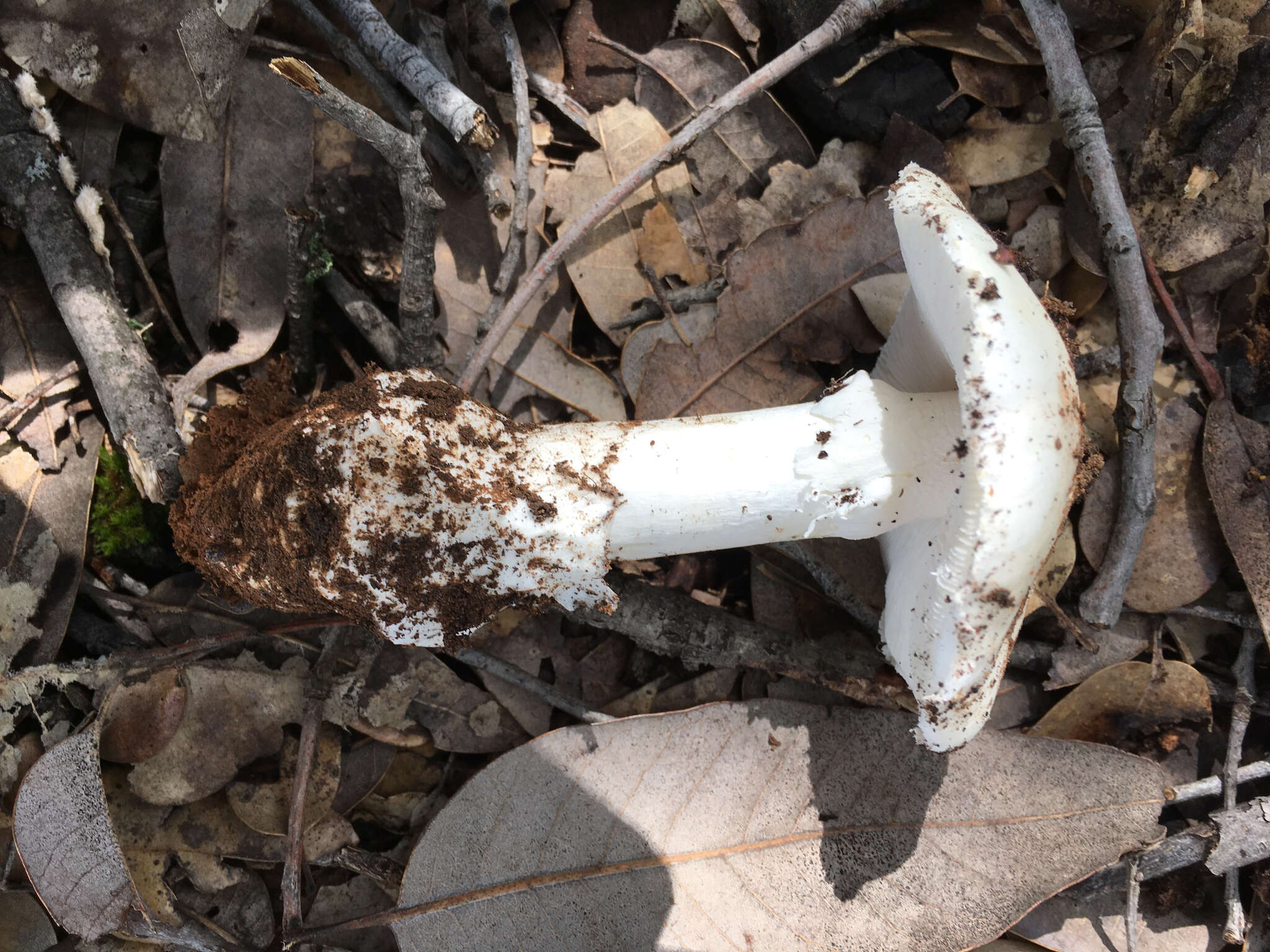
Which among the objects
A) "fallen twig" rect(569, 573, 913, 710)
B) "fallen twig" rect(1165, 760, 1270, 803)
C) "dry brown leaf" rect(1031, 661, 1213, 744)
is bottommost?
"fallen twig" rect(1165, 760, 1270, 803)

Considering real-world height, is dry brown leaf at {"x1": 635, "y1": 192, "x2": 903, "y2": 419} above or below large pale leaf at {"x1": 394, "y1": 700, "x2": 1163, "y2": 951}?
above

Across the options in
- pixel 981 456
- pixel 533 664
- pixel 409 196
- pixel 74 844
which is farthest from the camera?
pixel 533 664

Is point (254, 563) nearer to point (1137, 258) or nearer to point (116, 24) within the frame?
point (116, 24)

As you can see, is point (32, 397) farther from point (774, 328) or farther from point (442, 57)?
point (774, 328)

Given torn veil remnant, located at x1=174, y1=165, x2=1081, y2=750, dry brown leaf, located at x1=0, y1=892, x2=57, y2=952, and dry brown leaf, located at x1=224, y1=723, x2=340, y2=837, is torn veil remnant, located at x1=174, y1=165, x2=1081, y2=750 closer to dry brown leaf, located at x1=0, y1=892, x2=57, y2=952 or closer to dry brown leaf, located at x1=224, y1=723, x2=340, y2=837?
dry brown leaf, located at x1=224, y1=723, x2=340, y2=837

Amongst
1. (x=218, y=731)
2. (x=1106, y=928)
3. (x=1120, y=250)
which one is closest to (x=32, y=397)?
(x=218, y=731)

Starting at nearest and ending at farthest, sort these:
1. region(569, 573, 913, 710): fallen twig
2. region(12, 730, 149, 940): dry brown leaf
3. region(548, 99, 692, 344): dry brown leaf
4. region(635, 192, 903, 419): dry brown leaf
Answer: region(12, 730, 149, 940): dry brown leaf
region(569, 573, 913, 710): fallen twig
region(635, 192, 903, 419): dry brown leaf
region(548, 99, 692, 344): dry brown leaf

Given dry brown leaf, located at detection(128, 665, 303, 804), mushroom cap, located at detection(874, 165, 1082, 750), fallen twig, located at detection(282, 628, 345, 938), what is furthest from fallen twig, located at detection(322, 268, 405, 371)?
mushroom cap, located at detection(874, 165, 1082, 750)
